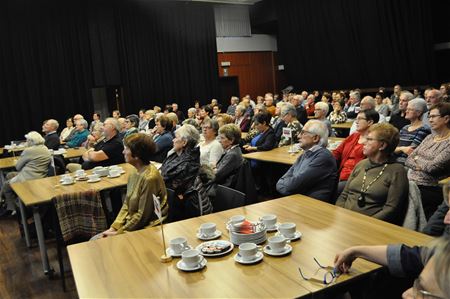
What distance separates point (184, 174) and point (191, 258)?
1.75 m

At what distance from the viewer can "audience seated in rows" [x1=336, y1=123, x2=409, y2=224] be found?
2730 millimetres

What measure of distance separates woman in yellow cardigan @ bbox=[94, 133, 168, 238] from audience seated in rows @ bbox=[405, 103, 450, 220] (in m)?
2.09

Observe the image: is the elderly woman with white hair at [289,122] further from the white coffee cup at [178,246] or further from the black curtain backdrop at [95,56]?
the black curtain backdrop at [95,56]

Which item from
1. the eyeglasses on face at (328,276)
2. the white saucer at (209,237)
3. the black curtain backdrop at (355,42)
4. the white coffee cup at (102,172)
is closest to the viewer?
the eyeglasses on face at (328,276)

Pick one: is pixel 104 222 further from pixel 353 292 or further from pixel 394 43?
pixel 394 43

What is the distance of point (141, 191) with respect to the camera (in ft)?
10.2

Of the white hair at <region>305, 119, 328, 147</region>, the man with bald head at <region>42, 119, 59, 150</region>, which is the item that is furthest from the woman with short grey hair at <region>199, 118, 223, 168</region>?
the man with bald head at <region>42, 119, 59, 150</region>

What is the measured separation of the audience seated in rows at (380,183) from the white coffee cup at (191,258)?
130cm

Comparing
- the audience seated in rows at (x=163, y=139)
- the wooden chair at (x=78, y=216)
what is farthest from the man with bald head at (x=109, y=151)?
the wooden chair at (x=78, y=216)

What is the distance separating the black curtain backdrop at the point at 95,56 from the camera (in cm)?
1218

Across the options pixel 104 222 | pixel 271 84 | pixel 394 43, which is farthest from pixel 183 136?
pixel 271 84

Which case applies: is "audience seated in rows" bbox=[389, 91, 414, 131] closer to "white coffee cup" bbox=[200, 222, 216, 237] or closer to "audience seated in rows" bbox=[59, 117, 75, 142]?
"white coffee cup" bbox=[200, 222, 216, 237]

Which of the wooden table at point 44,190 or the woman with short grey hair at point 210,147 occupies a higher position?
the woman with short grey hair at point 210,147

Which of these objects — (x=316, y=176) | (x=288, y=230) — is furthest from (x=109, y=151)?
(x=288, y=230)
